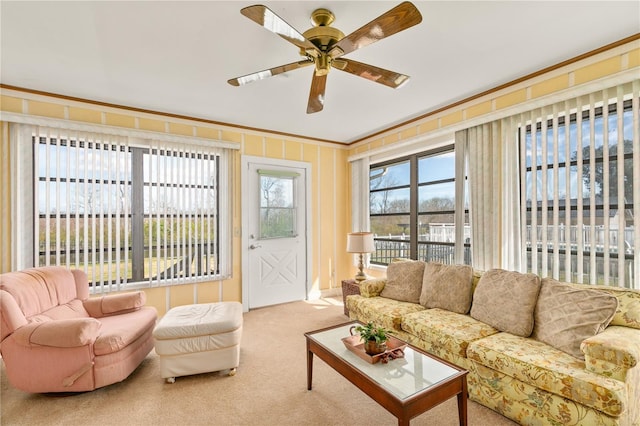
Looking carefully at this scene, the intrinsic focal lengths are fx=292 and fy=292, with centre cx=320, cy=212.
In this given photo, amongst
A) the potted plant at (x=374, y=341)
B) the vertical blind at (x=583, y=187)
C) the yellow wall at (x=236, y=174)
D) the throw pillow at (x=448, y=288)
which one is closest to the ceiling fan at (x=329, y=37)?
the vertical blind at (x=583, y=187)

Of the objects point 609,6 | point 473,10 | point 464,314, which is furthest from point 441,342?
point 609,6

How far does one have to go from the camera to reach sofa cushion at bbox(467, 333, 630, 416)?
4.97 ft

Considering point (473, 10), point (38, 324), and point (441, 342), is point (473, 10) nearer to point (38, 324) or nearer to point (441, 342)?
point (441, 342)

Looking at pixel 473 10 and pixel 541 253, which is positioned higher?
pixel 473 10

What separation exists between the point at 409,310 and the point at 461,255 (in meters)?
1.03

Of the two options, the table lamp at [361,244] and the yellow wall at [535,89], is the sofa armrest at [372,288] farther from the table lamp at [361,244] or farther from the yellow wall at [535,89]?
the yellow wall at [535,89]

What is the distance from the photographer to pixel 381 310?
3014 mm

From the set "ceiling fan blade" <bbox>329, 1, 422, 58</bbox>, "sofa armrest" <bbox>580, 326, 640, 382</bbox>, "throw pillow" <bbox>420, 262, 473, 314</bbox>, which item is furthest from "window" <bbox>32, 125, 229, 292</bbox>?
"sofa armrest" <bbox>580, 326, 640, 382</bbox>

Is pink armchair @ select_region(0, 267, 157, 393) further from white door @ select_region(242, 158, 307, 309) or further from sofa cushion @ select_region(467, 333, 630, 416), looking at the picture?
sofa cushion @ select_region(467, 333, 630, 416)

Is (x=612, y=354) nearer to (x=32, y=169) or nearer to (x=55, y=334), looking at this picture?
(x=55, y=334)

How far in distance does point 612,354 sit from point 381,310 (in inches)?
68.2

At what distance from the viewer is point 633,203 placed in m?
2.25

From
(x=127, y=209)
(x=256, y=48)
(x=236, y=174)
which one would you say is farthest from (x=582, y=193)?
(x=127, y=209)

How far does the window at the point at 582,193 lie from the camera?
2307mm
